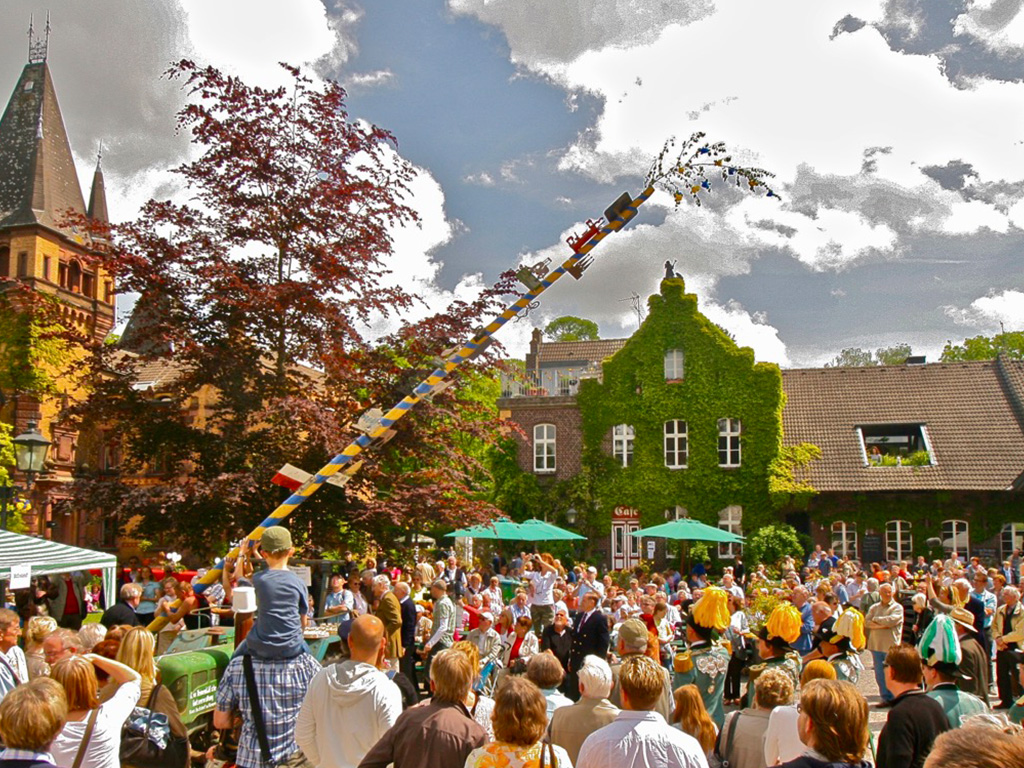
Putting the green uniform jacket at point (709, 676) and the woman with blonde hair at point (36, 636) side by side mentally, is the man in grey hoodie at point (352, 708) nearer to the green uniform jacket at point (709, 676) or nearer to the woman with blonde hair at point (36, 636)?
the woman with blonde hair at point (36, 636)

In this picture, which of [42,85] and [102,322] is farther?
[102,322]

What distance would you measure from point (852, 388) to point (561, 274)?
94.7 feet

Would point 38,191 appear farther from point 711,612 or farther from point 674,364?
point 711,612

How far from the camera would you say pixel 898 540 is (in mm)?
32469

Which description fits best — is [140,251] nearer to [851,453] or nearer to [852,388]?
[851,453]

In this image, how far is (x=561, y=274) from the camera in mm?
12039

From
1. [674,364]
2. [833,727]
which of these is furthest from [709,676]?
[674,364]

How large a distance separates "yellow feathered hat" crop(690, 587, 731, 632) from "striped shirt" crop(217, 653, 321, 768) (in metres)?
4.32

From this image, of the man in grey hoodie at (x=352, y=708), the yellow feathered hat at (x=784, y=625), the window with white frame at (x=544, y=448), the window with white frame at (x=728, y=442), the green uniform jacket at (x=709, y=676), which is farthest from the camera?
the window with white frame at (x=544, y=448)

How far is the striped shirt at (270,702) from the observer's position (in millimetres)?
5215

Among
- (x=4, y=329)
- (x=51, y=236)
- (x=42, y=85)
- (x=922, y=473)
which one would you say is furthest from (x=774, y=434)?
(x=42, y=85)

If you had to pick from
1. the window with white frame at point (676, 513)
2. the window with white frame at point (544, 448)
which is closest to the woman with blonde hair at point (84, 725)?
the window with white frame at point (676, 513)

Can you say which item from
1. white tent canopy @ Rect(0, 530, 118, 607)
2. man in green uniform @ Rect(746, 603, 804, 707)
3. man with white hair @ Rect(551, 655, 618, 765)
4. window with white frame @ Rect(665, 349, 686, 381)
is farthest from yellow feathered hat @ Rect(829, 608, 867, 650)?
window with white frame @ Rect(665, 349, 686, 381)

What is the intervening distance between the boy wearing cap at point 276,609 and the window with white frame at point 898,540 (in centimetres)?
3078
